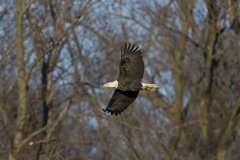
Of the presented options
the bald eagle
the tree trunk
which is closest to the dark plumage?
the bald eagle

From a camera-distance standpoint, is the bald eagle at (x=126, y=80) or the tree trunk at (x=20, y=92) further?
the tree trunk at (x=20, y=92)

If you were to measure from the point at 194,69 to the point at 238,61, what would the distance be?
3.52m

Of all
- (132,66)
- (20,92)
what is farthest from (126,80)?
(20,92)

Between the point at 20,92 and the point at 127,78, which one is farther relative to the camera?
the point at 20,92

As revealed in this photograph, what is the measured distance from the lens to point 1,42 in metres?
23.3

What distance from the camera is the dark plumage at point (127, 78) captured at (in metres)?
12.9

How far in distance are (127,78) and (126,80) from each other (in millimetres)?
35

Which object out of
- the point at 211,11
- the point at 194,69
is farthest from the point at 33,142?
the point at 194,69

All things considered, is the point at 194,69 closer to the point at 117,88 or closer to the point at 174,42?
the point at 174,42

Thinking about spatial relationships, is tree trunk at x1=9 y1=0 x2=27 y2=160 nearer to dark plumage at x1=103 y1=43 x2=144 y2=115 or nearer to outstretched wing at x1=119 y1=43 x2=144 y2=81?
dark plumage at x1=103 y1=43 x2=144 y2=115

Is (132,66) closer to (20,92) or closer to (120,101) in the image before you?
(120,101)

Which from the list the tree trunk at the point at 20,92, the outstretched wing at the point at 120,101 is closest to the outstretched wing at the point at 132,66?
the outstretched wing at the point at 120,101

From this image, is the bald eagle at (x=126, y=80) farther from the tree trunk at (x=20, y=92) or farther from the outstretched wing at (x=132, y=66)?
the tree trunk at (x=20, y=92)

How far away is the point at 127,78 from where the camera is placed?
509 inches
